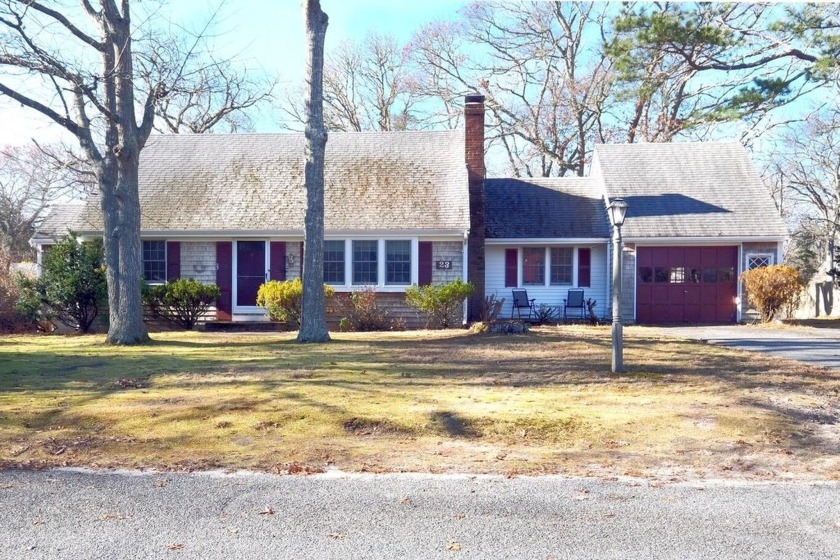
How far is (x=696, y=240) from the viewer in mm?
19562

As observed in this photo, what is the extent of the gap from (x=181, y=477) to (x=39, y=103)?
954 cm

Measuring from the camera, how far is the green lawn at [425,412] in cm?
590

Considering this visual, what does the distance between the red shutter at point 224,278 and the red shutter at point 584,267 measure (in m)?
9.98

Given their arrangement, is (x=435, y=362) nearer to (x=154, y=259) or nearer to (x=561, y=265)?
(x=561, y=265)

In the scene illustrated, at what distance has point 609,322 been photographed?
19.8 meters

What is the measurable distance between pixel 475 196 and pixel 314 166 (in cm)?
735

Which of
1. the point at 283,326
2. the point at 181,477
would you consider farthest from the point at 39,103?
the point at 181,477

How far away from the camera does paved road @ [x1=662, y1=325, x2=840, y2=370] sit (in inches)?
468

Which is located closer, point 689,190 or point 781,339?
point 781,339

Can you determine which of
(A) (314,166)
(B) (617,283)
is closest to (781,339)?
(B) (617,283)

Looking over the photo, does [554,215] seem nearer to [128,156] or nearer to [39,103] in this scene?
[128,156]

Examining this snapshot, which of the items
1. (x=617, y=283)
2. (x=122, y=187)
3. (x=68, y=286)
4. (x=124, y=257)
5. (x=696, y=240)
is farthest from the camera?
(x=696, y=240)

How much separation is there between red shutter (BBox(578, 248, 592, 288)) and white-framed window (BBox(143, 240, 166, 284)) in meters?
11.8

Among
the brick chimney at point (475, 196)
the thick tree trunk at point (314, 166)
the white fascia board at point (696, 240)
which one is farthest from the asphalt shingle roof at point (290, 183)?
the white fascia board at point (696, 240)
